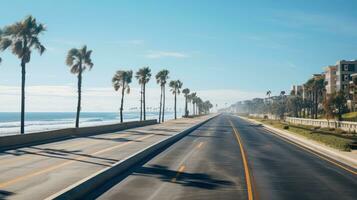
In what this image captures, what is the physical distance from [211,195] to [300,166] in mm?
9609

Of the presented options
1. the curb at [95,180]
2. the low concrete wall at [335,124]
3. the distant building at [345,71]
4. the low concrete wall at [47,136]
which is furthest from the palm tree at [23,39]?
the distant building at [345,71]

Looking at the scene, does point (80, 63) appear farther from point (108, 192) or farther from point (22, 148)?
point (108, 192)

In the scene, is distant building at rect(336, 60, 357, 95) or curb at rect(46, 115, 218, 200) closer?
curb at rect(46, 115, 218, 200)

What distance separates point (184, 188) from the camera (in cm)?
1537

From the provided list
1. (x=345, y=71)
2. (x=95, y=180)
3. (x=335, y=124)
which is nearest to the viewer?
(x=95, y=180)

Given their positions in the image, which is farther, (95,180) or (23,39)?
(23,39)

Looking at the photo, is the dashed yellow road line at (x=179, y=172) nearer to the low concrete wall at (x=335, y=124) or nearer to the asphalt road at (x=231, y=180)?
the asphalt road at (x=231, y=180)

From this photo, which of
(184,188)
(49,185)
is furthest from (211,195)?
Answer: (49,185)

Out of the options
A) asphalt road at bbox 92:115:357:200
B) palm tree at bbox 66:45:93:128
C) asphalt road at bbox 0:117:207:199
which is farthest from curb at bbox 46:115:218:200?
palm tree at bbox 66:45:93:128

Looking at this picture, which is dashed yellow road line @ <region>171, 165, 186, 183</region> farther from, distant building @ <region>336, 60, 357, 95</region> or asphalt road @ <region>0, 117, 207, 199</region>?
distant building @ <region>336, 60, 357, 95</region>

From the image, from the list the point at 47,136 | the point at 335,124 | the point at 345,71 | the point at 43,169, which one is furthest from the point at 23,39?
the point at 345,71

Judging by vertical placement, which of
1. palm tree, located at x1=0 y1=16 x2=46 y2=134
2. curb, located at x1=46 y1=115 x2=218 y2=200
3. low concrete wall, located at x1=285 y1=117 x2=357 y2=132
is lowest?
curb, located at x1=46 y1=115 x2=218 y2=200

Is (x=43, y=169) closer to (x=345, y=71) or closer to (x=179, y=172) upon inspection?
(x=179, y=172)

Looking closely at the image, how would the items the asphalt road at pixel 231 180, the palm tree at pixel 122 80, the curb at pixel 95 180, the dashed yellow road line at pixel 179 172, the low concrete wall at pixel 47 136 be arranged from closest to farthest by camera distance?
the curb at pixel 95 180 → the asphalt road at pixel 231 180 → the dashed yellow road line at pixel 179 172 → the low concrete wall at pixel 47 136 → the palm tree at pixel 122 80
